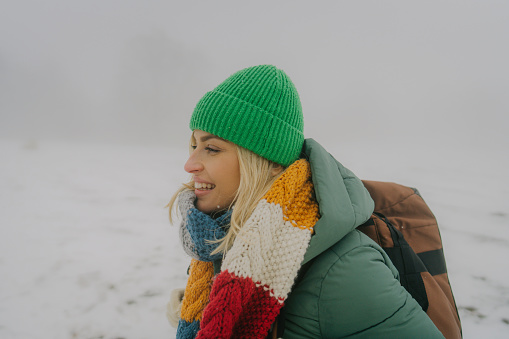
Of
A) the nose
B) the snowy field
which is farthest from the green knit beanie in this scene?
the snowy field

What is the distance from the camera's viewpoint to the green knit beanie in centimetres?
124

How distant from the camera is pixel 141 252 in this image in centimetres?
319

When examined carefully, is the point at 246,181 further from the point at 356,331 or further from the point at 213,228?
the point at 356,331

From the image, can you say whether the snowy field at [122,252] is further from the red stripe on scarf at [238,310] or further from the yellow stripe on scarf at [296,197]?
the yellow stripe on scarf at [296,197]

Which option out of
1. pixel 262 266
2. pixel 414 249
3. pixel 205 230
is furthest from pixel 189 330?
pixel 414 249

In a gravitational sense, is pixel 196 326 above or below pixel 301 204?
below

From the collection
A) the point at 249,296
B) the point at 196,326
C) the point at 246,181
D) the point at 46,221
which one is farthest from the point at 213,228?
the point at 46,221

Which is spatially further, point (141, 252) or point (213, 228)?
point (141, 252)

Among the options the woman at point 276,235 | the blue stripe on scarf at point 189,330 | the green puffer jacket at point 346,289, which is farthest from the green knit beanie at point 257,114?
the blue stripe on scarf at point 189,330

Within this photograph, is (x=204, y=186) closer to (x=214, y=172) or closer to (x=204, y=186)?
(x=204, y=186)

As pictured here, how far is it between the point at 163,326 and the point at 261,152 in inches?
67.5

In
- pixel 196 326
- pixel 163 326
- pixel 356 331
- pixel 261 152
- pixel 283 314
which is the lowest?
pixel 163 326

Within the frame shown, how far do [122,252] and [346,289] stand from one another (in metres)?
2.97

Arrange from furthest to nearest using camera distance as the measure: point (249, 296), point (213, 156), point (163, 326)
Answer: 1. point (163, 326)
2. point (213, 156)
3. point (249, 296)
